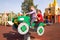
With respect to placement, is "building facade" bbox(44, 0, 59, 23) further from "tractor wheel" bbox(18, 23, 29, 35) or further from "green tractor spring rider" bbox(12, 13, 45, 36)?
"tractor wheel" bbox(18, 23, 29, 35)

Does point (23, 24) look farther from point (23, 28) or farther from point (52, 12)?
point (52, 12)

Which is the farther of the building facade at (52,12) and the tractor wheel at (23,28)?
the building facade at (52,12)

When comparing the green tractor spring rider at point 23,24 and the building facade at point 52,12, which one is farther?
the building facade at point 52,12

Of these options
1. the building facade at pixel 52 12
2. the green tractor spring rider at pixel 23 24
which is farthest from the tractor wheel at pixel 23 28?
the building facade at pixel 52 12

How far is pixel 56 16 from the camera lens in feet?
123

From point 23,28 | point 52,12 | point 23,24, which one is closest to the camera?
point 23,24

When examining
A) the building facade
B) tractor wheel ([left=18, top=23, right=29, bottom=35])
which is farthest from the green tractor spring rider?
the building facade

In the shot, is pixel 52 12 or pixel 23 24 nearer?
pixel 23 24

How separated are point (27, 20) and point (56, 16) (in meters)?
31.0

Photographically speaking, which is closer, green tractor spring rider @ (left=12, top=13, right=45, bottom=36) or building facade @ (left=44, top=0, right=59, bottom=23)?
green tractor spring rider @ (left=12, top=13, right=45, bottom=36)

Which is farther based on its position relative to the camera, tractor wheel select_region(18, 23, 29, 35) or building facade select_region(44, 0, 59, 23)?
building facade select_region(44, 0, 59, 23)

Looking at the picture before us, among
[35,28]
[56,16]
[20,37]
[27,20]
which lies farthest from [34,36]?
[56,16]

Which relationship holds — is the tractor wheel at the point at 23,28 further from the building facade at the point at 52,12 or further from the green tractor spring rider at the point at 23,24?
the building facade at the point at 52,12

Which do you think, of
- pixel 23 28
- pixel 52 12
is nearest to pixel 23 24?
pixel 23 28
